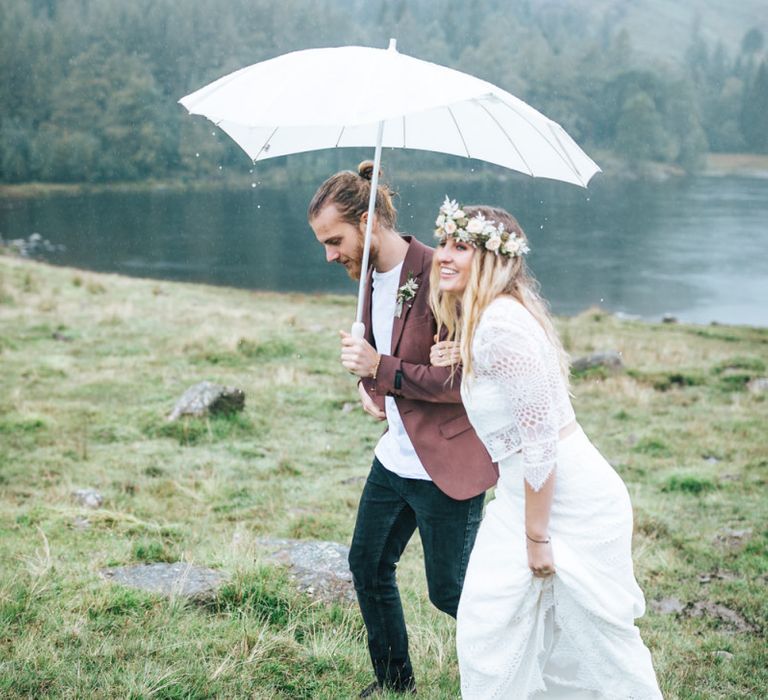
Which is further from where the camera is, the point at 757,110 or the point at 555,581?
the point at 757,110

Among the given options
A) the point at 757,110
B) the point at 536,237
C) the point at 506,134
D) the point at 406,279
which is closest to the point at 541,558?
the point at 406,279

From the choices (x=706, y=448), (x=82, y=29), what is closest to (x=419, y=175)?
(x=82, y=29)

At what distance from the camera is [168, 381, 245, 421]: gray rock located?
9.30 meters

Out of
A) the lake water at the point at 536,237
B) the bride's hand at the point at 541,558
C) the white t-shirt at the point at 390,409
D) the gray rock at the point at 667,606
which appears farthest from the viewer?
the lake water at the point at 536,237

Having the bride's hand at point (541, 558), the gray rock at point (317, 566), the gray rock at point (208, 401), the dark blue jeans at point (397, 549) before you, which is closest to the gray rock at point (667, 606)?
the gray rock at point (317, 566)

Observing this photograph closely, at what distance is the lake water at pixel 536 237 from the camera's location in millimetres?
45688

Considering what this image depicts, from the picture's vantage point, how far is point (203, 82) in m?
106

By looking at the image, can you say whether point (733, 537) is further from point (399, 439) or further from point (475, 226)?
point (475, 226)

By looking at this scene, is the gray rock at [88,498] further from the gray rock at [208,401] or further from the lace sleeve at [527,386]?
the lace sleeve at [527,386]

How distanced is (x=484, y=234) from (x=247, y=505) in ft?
15.7

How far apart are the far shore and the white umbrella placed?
278ft

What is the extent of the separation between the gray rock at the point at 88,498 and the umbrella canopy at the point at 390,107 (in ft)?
12.2

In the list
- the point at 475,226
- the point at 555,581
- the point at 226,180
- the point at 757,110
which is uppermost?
the point at 757,110

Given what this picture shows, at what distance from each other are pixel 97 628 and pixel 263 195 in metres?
83.3
